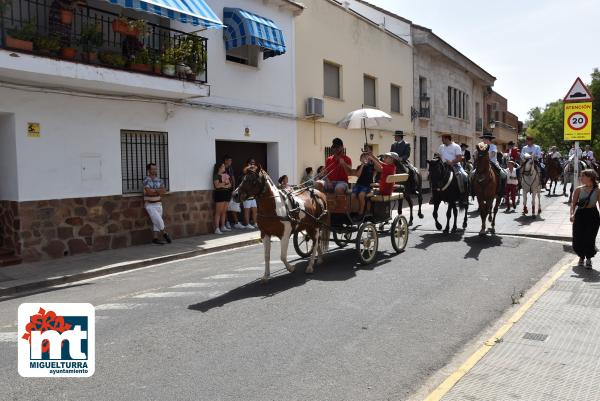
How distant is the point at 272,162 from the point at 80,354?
472 inches

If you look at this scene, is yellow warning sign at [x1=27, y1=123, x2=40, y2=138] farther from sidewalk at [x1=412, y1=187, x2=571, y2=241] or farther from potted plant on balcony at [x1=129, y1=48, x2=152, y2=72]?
sidewalk at [x1=412, y1=187, x2=571, y2=241]

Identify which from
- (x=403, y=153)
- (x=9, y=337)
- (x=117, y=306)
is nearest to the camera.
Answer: (x=9, y=337)

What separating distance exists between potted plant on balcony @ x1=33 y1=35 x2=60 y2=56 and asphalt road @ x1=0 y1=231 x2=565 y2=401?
4449 mm

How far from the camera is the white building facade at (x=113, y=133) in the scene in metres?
9.82

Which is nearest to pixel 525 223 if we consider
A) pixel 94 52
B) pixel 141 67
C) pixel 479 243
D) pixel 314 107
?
pixel 479 243

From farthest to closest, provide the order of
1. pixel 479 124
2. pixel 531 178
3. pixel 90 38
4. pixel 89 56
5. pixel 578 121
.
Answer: pixel 479 124, pixel 531 178, pixel 578 121, pixel 90 38, pixel 89 56

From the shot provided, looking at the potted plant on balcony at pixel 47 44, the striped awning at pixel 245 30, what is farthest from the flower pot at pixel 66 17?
the striped awning at pixel 245 30

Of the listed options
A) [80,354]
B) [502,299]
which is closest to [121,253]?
[80,354]

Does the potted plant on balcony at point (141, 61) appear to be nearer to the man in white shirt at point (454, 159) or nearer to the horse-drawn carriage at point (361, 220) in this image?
the horse-drawn carriage at point (361, 220)

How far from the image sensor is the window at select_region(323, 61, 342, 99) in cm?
1903

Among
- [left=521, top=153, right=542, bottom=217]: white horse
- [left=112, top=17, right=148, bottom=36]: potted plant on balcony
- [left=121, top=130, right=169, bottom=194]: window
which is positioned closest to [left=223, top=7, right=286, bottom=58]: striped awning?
[left=112, top=17, right=148, bottom=36]: potted plant on balcony

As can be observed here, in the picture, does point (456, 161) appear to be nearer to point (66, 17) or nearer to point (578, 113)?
point (578, 113)

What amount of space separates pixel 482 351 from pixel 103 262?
7615 mm

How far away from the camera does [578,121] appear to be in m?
10.5
